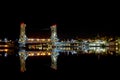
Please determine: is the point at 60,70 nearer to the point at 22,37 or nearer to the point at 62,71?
the point at 62,71

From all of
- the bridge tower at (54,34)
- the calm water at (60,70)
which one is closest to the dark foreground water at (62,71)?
the calm water at (60,70)

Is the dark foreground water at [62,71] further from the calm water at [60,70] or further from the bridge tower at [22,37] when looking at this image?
the bridge tower at [22,37]

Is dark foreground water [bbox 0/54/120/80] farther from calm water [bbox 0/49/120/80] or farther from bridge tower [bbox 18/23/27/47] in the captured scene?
bridge tower [bbox 18/23/27/47]

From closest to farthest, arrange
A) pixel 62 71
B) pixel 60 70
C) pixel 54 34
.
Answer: pixel 62 71
pixel 60 70
pixel 54 34

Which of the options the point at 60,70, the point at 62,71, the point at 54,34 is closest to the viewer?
the point at 62,71

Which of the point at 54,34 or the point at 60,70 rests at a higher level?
the point at 54,34

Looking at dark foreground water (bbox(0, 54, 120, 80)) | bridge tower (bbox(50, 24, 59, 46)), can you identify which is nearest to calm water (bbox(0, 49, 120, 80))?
dark foreground water (bbox(0, 54, 120, 80))

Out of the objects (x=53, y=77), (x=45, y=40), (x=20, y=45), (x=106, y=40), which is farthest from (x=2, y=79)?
(x=106, y=40)

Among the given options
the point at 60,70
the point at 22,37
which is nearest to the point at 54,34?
the point at 22,37

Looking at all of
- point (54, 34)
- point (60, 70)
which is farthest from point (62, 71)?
point (54, 34)

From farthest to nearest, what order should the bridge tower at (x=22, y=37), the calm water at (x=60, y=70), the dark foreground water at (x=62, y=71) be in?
the bridge tower at (x=22, y=37), the calm water at (x=60, y=70), the dark foreground water at (x=62, y=71)

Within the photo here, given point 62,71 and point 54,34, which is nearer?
point 62,71

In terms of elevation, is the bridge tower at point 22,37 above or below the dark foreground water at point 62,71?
above
